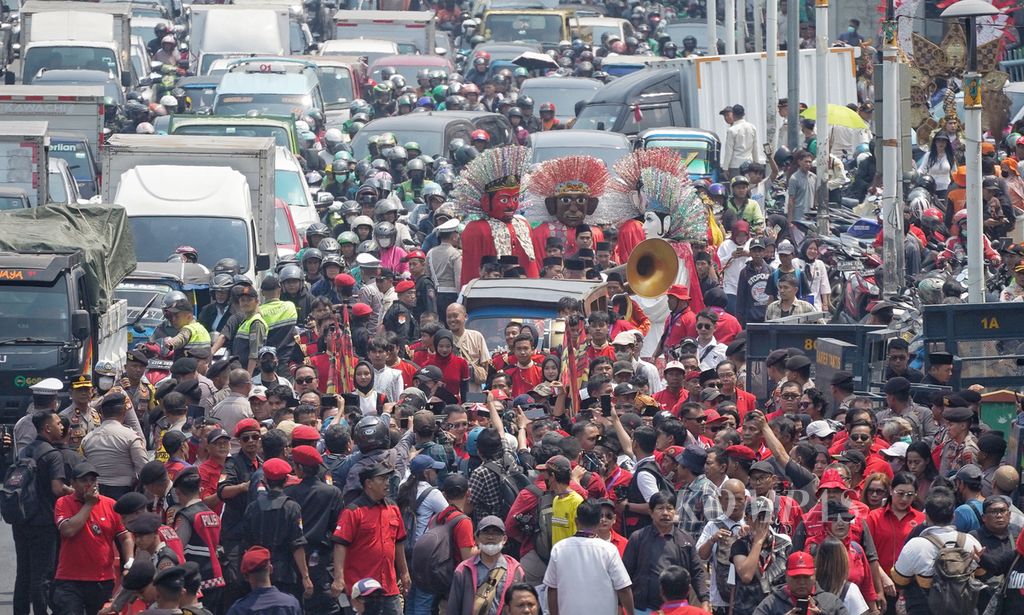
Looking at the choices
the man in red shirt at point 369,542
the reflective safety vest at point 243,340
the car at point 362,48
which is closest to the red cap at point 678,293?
the reflective safety vest at point 243,340

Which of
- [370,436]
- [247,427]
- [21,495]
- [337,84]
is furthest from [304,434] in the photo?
[337,84]

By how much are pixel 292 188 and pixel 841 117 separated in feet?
28.6

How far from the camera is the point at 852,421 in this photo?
43.5 feet

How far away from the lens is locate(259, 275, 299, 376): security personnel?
18.6m

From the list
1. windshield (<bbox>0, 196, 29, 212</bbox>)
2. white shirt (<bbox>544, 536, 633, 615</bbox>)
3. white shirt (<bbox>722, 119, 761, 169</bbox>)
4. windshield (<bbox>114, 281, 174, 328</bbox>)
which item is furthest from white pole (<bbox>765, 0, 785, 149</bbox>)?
white shirt (<bbox>544, 536, 633, 615</bbox>)

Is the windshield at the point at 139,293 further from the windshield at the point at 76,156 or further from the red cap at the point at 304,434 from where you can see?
the windshield at the point at 76,156

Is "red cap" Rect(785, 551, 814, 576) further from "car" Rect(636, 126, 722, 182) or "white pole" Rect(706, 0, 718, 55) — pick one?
"white pole" Rect(706, 0, 718, 55)

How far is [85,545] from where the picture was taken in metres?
12.8

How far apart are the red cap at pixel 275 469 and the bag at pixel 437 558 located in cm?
89

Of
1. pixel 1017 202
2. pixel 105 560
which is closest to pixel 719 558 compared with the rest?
pixel 105 560

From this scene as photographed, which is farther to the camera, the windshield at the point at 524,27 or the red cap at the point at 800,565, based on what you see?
the windshield at the point at 524,27

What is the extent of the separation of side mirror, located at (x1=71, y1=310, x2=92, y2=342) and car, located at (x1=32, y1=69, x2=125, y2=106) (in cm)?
1849

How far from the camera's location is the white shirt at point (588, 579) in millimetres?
11328

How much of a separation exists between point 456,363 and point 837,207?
1040cm
